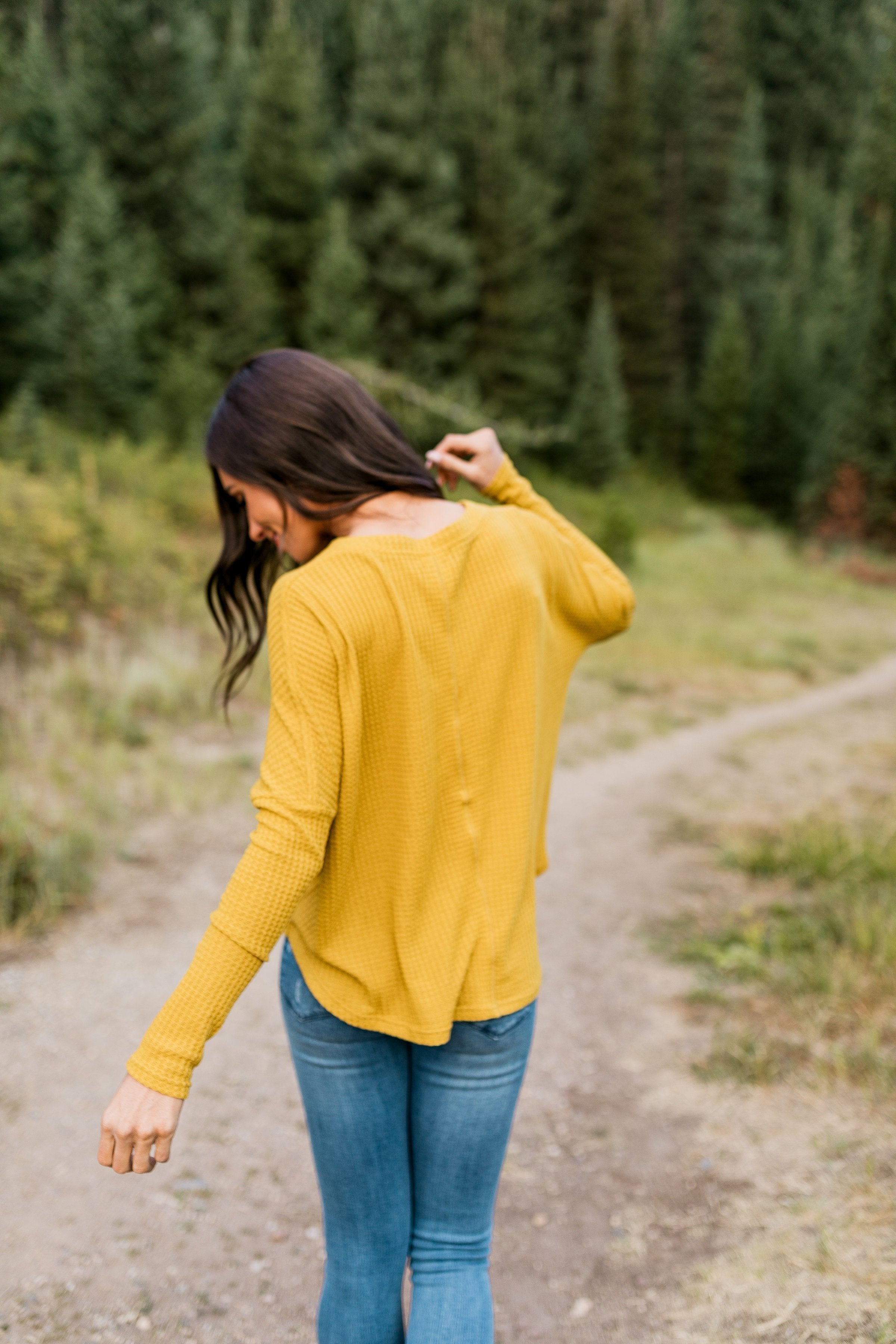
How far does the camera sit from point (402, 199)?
23.6 m

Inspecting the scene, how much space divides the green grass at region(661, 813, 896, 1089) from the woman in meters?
2.08

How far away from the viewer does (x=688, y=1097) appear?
10.8ft

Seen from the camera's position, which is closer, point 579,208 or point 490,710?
point 490,710

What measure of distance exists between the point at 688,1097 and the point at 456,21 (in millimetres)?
32944

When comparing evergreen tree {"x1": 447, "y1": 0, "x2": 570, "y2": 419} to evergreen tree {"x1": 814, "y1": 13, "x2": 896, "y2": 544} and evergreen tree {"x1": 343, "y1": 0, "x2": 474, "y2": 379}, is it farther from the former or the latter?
evergreen tree {"x1": 814, "y1": 13, "x2": 896, "y2": 544}

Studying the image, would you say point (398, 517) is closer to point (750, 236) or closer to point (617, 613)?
point (617, 613)

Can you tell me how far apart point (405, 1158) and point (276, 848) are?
0.57 m

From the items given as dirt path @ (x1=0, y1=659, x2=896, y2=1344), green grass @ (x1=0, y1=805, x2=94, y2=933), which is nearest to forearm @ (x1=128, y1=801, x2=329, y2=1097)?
dirt path @ (x1=0, y1=659, x2=896, y2=1344)

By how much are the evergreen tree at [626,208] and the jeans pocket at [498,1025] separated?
31166 millimetres

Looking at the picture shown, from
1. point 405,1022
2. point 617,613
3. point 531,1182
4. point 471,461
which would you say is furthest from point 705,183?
point 405,1022

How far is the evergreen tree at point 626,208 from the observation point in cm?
3048

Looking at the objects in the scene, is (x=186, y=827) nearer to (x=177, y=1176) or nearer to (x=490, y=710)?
(x=177, y=1176)

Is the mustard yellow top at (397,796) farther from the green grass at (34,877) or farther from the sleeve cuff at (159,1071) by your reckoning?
the green grass at (34,877)

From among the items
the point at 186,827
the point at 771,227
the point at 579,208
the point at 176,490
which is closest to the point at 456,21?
the point at 579,208
